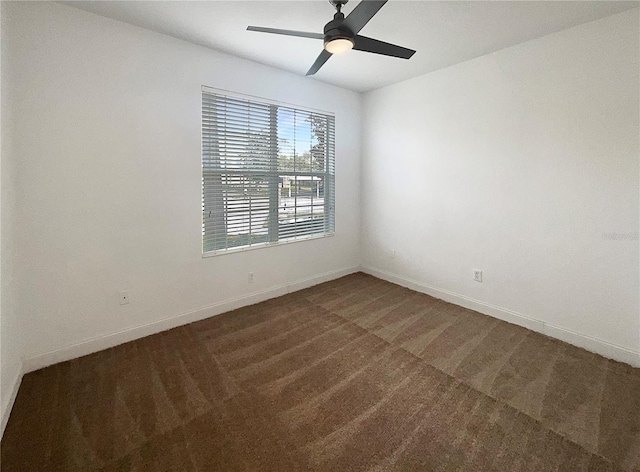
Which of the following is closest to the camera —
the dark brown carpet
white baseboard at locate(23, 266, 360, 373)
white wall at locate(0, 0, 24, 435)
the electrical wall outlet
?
the dark brown carpet

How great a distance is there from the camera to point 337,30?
179 cm

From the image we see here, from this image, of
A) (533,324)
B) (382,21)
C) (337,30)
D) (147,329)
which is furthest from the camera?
(533,324)

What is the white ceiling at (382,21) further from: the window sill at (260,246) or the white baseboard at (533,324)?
the white baseboard at (533,324)

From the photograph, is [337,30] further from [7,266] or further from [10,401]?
[10,401]

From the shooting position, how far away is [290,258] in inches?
144

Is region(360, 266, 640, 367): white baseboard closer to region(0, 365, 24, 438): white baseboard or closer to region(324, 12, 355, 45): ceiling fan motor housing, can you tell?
region(324, 12, 355, 45): ceiling fan motor housing

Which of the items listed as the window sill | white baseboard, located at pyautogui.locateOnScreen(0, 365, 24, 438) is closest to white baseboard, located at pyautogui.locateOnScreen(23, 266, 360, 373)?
white baseboard, located at pyautogui.locateOnScreen(0, 365, 24, 438)

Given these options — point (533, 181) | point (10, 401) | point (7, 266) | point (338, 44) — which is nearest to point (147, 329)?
point (10, 401)

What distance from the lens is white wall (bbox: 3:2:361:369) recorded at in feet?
6.84

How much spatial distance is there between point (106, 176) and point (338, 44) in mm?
2045

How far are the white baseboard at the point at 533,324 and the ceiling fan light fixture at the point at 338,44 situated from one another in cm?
278

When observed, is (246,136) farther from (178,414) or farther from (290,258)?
(178,414)

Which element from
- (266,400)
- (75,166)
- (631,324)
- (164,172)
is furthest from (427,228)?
(75,166)

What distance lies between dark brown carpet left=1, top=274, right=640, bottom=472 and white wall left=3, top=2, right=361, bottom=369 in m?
0.35
